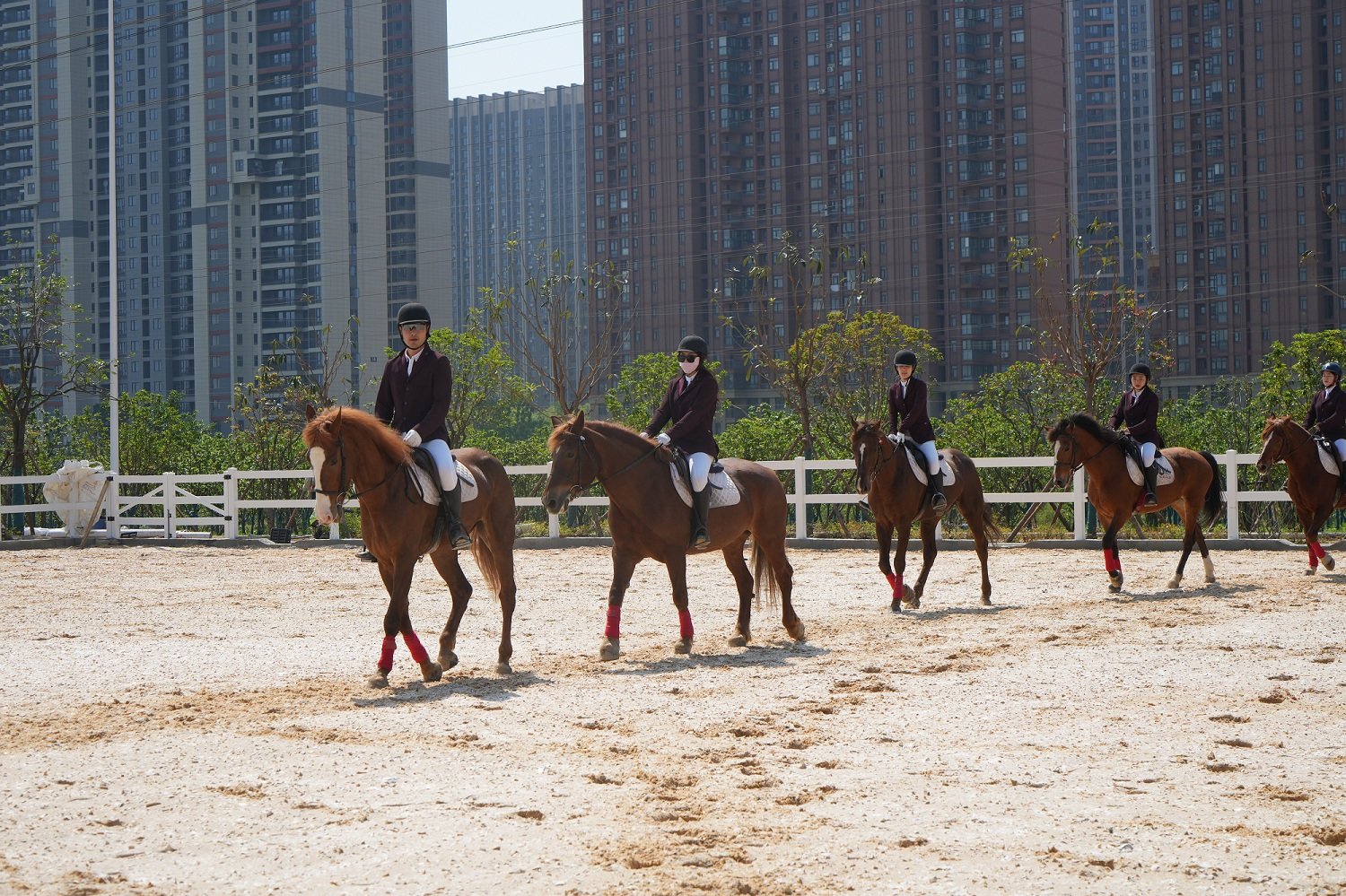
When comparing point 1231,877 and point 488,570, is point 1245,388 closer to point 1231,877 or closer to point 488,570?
point 488,570

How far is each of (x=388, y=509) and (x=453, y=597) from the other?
865 mm

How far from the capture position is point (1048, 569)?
56.2 ft

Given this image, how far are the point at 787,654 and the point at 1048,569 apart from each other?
7810 millimetres

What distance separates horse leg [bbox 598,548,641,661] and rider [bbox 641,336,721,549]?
1.72ft

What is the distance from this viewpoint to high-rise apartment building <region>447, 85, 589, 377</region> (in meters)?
173

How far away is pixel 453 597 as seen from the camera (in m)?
9.53

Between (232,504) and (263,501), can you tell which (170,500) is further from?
(263,501)

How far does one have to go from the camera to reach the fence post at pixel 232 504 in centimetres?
2477

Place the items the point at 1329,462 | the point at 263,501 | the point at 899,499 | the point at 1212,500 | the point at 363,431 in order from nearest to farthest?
1. the point at 363,431
2. the point at 899,499
3. the point at 1212,500
4. the point at 1329,462
5. the point at 263,501

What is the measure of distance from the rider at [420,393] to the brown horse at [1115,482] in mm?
7060

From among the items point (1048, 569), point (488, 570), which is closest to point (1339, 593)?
point (1048, 569)

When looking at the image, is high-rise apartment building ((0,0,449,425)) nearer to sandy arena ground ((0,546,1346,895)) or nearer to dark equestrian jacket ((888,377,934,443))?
dark equestrian jacket ((888,377,934,443))

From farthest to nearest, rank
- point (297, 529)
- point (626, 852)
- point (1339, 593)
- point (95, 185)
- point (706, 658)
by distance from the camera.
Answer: point (95, 185), point (297, 529), point (1339, 593), point (706, 658), point (626, 852)

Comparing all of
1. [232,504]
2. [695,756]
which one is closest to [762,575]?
[695,756]
